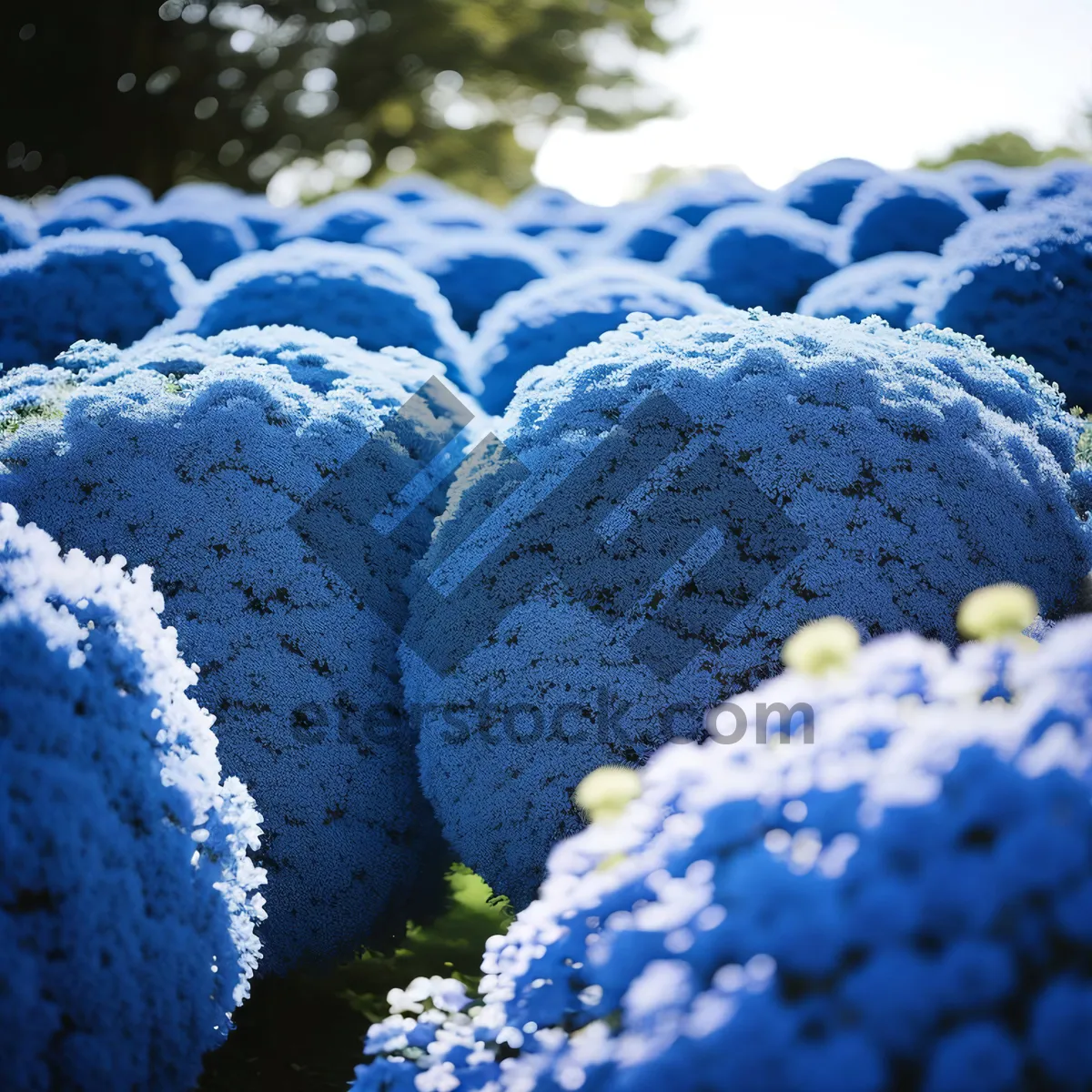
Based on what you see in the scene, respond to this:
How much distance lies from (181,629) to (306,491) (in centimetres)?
55

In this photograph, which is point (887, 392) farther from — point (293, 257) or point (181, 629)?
point (293, 257)

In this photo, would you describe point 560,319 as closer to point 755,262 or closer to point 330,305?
point 330,305

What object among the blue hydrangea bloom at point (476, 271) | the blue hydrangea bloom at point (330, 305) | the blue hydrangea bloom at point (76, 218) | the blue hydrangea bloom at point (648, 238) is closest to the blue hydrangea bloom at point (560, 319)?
the blue hydrangea bloom at point (330, 305)

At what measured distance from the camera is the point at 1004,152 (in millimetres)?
11430

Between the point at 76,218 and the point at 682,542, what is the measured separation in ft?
14.4

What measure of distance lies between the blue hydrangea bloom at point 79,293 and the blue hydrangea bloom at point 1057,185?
4.14m

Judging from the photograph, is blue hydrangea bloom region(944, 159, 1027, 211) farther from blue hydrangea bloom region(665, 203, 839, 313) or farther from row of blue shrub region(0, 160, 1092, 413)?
blue hydrangea bloom region(665, 203, 839, 313)

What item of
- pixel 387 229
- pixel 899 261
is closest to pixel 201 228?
pixel 387 229

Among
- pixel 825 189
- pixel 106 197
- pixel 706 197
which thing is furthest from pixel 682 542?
pixel 106 197

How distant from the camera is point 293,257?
156 inches

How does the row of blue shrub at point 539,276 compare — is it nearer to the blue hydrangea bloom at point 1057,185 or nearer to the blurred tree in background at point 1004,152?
the blue hydrangea bloom at point 1057,185

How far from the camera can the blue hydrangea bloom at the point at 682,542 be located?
2.41m

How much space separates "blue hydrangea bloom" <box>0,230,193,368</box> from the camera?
3908mm

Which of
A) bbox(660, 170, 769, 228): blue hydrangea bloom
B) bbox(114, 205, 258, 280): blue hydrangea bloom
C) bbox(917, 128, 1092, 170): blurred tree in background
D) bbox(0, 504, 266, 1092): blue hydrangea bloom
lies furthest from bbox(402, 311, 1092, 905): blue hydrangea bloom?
bbox(917, 128, 1092, 170): blurred tree in background
